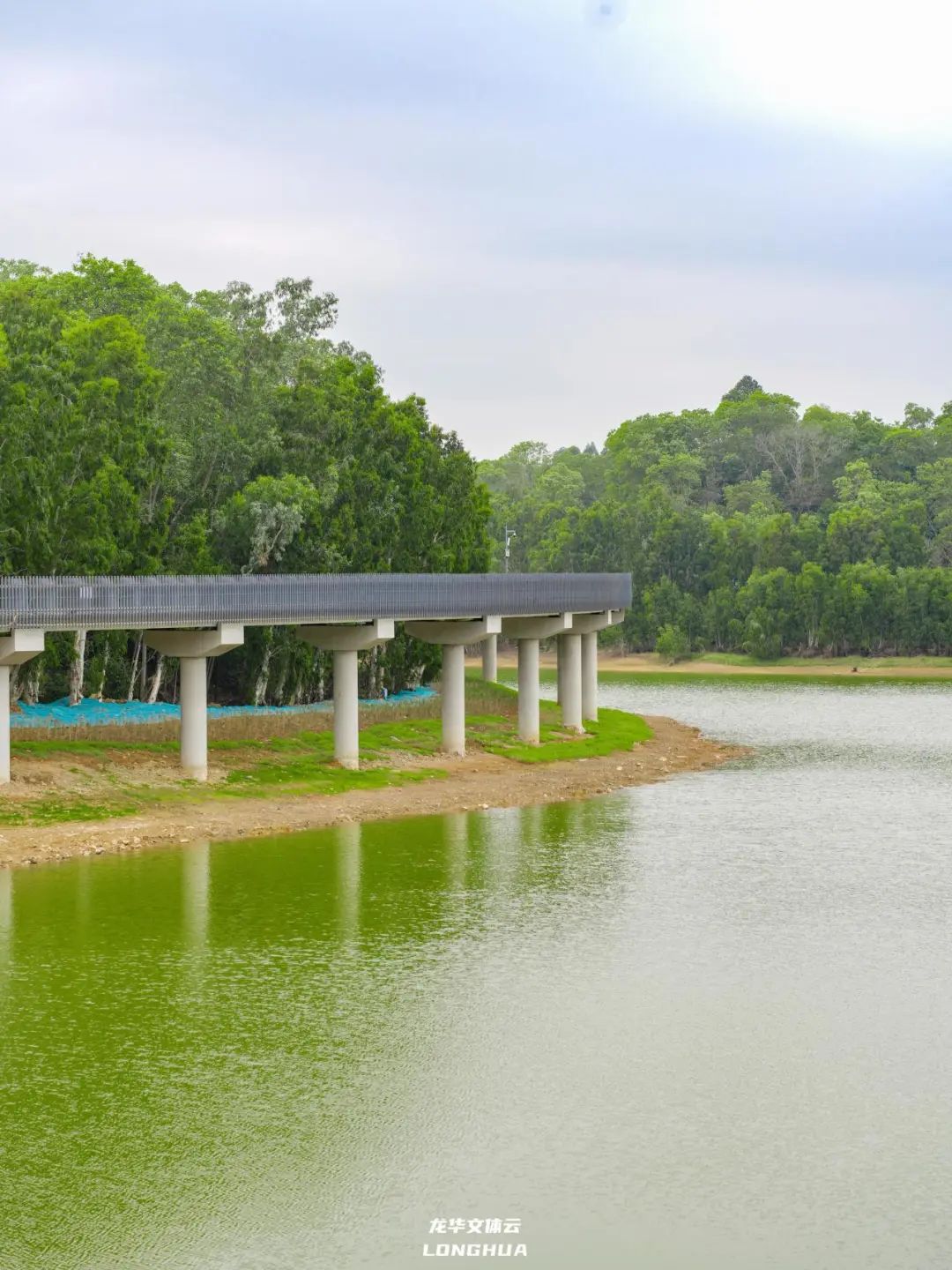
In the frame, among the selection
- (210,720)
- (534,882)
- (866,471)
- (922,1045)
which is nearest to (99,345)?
(210,720)

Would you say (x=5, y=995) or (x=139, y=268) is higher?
(x=139, y=268)

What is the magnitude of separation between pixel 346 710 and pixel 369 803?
671 centimetres

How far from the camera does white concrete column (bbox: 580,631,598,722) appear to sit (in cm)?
8231

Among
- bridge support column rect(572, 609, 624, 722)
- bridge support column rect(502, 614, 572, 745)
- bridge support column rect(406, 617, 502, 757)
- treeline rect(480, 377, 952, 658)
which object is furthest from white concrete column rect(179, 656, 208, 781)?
treeline rect(480, 377, 952, 658)

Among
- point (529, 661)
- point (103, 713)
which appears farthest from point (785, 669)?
point (103, 713)

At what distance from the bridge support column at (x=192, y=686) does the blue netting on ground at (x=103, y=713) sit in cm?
616

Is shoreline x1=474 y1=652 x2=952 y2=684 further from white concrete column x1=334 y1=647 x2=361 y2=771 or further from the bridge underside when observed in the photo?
white concrete column x1=334 y1=647 x2=361 y2=771

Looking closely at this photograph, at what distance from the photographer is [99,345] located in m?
67.2

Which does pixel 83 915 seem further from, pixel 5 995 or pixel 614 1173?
pixel 614 1173

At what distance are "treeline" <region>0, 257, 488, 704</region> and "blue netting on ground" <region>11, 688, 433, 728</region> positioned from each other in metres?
1.17

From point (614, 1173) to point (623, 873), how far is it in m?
21.6

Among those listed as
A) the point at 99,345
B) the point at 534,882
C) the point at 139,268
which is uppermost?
the point at 139,268

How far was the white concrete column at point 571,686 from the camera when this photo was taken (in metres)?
76.1

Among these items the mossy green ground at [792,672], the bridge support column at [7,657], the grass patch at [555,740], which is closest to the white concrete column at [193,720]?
the bridge support column at [7,657]
